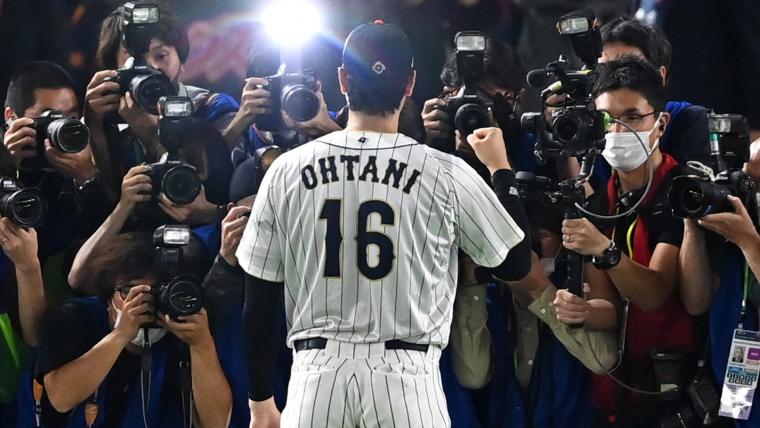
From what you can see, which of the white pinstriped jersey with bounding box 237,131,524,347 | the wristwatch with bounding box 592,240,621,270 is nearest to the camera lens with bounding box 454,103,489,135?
the wristwatch with bounding box 592,240,621,270

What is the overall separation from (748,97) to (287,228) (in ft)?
8.90

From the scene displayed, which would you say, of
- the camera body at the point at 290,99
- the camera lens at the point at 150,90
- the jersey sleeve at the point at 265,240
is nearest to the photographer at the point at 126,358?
the camera lens at the point at 150,90

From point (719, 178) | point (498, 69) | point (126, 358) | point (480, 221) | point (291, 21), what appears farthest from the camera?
point (291, 21)

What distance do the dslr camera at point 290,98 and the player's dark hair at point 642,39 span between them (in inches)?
43.2

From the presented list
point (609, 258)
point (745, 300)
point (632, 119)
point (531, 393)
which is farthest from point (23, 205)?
point (745, 300)

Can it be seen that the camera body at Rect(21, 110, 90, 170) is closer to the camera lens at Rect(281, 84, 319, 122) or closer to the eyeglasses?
the camera lens at Rect(281, 84, 319, 122)

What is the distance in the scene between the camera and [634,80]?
Answer: 14.0 ft

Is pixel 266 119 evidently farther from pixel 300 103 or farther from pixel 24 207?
pixel 24 207

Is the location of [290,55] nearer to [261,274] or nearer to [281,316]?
[281,316]

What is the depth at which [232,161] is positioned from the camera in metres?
4.58

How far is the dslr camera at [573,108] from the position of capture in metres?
4.09

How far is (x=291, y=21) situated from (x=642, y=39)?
50.4 inches

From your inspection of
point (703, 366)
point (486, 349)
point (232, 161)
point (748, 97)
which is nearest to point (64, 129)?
point (232, 161)

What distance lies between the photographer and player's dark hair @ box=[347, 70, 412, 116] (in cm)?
335
